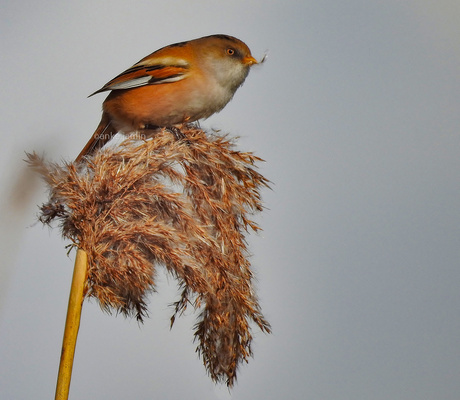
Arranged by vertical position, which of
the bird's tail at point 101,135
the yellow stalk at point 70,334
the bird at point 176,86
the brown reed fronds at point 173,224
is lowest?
the yellow stalk at point 70,334

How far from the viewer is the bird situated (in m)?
2.81

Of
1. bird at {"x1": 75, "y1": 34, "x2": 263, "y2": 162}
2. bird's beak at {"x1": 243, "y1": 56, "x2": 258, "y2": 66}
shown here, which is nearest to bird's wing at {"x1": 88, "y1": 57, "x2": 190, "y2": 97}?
bird at {"x1": 75, "y1": 34, "x2": 263, "y2": 162}

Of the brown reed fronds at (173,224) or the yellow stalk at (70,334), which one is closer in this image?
the yellow stalk at (70,334)

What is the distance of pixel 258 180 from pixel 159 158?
414mm

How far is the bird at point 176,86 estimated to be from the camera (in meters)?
2.81

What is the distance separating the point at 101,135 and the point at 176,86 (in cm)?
45

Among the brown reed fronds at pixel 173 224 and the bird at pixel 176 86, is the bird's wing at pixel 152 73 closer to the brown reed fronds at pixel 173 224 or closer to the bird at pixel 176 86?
the bird at pixel 176 86

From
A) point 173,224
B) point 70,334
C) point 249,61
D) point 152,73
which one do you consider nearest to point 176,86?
point 152,73

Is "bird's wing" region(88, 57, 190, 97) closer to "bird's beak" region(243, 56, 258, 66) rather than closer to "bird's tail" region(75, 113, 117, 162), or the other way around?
"bird's tail" region(75, 113, 117, 162)

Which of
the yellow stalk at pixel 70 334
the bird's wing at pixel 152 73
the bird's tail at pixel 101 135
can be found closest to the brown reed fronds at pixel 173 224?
the yellow stalk at pixel 70 334

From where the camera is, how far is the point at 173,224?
1976mm

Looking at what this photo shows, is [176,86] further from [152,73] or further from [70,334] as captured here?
[70,334]

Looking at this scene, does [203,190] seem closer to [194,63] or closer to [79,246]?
[79,246]

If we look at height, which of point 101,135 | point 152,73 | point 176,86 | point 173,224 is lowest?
point 173,224
